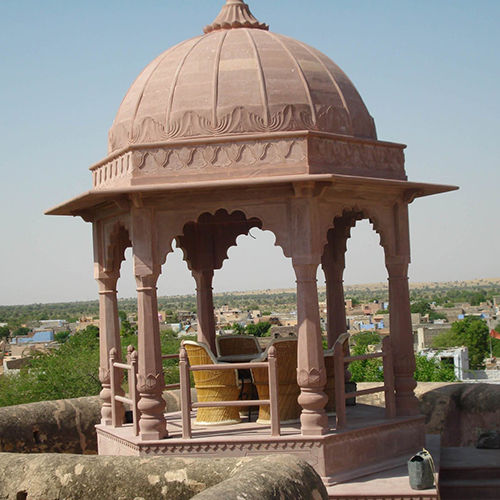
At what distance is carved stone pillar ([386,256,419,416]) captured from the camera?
10758 mm

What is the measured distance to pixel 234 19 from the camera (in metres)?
11.3

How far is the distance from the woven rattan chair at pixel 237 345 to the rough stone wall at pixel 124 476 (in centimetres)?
517

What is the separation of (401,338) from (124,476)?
467 centimetres

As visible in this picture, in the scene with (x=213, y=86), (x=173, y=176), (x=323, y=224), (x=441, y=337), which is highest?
(x=213, y=86)

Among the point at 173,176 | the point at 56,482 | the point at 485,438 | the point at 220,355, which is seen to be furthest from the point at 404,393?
the point at 56,482

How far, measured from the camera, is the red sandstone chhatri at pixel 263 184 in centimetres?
962

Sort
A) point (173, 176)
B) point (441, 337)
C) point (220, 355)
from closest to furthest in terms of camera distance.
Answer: point (173, 176)
point (220, 355)
point (441, 337)

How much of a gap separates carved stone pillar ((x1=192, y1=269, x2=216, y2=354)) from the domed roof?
2.87 meters

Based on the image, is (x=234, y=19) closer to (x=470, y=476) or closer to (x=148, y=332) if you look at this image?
(x=148, y=332)

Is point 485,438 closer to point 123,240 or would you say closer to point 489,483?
point 489,483

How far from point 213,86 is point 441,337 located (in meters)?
72.4

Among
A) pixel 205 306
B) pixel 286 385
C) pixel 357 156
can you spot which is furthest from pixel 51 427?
pixel 357 156

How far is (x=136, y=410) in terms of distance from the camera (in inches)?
401

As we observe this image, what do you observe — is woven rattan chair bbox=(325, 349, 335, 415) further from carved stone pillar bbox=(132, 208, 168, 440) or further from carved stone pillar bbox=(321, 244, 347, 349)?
carved stone pillar bbox=(132, 208, 168, 440)
